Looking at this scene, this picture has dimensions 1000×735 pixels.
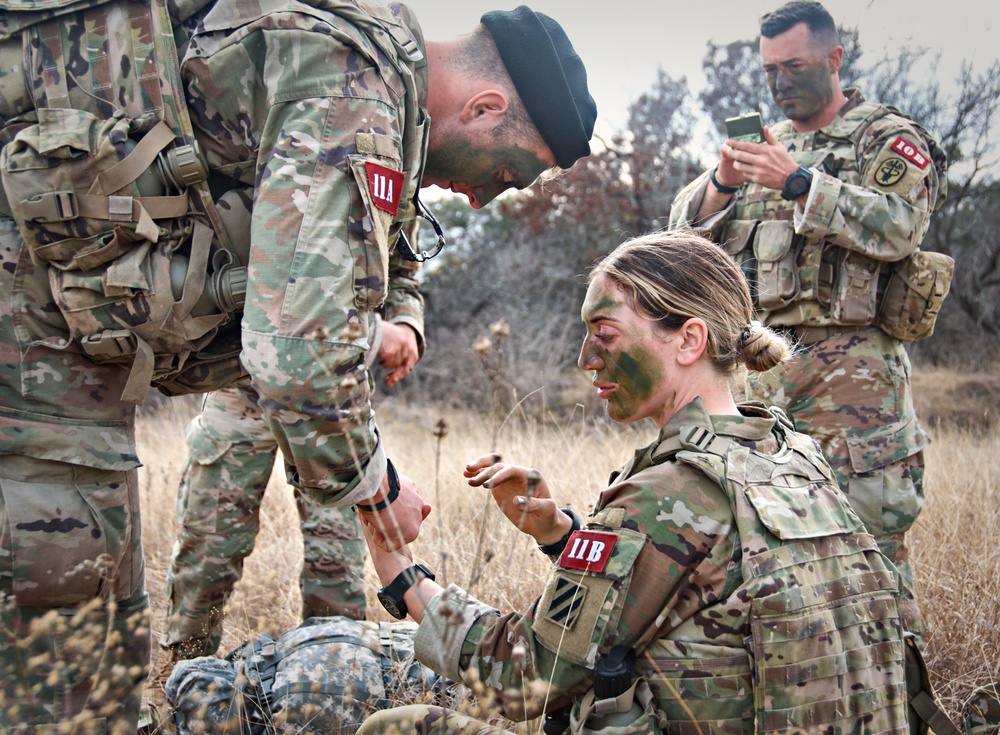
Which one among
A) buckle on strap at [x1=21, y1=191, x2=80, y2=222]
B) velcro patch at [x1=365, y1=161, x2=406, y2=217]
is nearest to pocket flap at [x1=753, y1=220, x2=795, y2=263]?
velcro patch at [x1=365, y1=161, x2=406, y2=217]

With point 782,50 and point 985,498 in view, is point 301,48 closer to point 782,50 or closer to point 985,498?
point 782,50

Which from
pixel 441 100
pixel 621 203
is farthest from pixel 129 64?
pixel 621 203

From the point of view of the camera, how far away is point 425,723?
2121 millimetres

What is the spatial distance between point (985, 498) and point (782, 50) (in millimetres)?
2832

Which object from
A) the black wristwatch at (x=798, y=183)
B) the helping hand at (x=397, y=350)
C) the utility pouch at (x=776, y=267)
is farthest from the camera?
the utility pouch at (x=776, y=267)

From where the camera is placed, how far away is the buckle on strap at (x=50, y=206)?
2016mm

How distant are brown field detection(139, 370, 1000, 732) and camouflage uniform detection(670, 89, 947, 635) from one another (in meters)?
0.32

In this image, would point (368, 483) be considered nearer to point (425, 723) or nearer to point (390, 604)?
point (390, 604)

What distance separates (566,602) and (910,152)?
300cm

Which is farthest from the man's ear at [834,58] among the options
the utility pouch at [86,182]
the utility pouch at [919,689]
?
the utility pouch at [86,182]

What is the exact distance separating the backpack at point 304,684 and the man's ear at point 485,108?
1.64 m

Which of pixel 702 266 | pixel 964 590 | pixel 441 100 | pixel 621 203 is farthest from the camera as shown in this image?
pixel 621 203

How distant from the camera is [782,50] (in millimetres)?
4094

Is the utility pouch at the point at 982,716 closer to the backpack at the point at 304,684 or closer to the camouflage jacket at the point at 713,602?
the camouflage jacket at the point at 713,602
